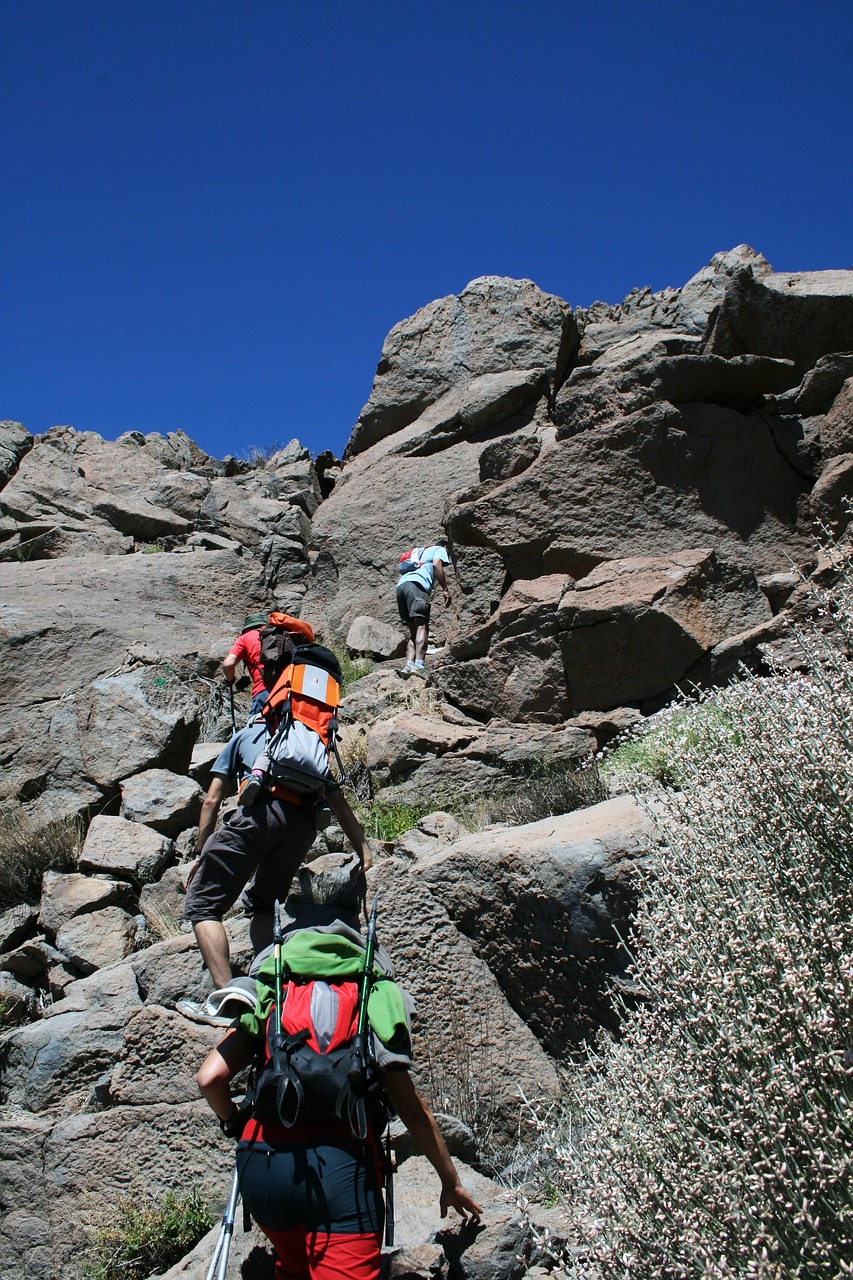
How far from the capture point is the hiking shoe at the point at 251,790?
488 cm

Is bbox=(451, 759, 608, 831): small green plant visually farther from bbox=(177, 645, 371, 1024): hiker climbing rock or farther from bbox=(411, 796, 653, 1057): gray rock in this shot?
bbox=(177, 645, 371, 1024): hiker climbing rock

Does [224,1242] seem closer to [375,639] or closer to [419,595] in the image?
[419,595]

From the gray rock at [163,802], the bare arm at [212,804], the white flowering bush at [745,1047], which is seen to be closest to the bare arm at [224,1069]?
the white flowering bush at [745,1047]

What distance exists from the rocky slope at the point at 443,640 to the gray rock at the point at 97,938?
2 cm

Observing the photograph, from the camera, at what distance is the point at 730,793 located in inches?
142

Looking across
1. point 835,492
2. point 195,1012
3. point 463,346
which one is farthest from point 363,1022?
point 463,346

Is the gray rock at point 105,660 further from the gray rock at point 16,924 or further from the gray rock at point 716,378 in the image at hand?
the gray rock at point 716,378

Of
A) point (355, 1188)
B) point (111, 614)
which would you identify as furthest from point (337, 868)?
point (111, 614)

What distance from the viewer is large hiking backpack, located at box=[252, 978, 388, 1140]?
2.79 meters

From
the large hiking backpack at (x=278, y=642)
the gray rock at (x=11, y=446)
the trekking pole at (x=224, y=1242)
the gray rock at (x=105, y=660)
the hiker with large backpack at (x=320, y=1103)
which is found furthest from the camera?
the gray rock at (x=11, y=446)

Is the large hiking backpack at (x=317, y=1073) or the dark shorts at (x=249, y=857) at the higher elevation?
the dark shorts at (x=249, y=857)

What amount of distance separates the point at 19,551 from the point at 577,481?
8.19 m

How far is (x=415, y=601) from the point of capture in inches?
387

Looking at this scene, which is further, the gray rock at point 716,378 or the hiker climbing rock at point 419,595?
the hiker climbing rock at point 419,595
